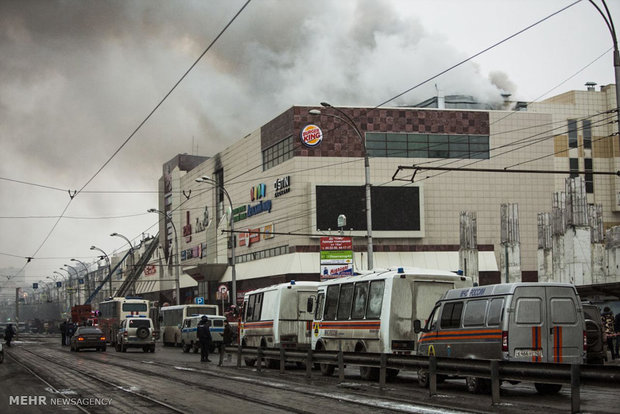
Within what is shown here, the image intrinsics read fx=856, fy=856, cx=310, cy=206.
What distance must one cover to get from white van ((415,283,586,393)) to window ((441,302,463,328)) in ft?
0.24

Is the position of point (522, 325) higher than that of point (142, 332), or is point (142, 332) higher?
point (522, 325)

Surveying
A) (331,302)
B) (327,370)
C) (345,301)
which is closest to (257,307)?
(331,302)

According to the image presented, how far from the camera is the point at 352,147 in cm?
7488

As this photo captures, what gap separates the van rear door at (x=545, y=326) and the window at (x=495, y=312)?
269mm

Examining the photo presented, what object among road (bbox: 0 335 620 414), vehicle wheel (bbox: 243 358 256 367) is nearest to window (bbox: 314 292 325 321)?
road (bbox: 0 335 620 414)

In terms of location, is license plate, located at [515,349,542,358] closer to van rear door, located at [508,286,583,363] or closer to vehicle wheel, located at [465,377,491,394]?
van rear door, located at [508,286,583,363]

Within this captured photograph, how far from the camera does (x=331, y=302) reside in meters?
26.0

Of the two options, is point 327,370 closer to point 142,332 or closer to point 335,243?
point 335,243

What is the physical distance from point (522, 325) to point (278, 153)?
62021 millimetres

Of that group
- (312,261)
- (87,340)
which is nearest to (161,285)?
(312,261)

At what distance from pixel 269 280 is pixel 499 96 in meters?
32.9

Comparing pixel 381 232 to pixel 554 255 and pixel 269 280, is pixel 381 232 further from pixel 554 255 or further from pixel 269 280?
pixel 554 255

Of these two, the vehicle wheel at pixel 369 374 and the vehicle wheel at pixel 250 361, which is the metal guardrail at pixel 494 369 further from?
the vehicle wheel at pixel 250 361

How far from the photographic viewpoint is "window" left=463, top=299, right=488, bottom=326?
18297 mm
